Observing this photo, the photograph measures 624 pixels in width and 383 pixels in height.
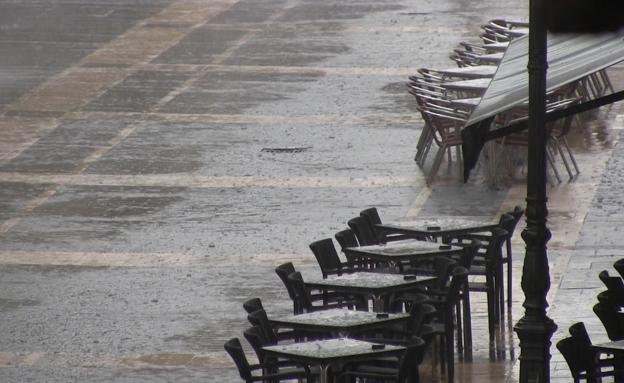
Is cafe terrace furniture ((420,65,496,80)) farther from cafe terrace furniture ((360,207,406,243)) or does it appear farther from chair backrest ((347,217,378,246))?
chair backrest ((347,217,378,246))

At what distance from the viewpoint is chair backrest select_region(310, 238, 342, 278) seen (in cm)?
1358

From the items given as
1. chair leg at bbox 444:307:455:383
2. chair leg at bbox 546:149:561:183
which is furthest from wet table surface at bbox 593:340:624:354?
chair leg at bbox 546:149:561:183

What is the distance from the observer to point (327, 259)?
13664mm

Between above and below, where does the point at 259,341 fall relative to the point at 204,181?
above

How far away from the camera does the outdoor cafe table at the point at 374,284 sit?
12242 millimetres

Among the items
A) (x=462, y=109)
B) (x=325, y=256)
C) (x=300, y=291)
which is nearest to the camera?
(x=300, y=291)

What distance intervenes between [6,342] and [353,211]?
18.2 ft

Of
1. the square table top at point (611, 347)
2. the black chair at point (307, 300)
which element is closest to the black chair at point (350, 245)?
the black chair at point (307, 300)

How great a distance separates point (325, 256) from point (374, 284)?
4.45 feet

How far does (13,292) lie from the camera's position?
51.2 feet

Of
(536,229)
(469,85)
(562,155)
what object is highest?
(536,229)

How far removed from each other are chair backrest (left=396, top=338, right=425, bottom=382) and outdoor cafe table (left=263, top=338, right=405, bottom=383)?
0.12 m

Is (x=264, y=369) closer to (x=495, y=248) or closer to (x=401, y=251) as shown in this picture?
(x=401, y=251)

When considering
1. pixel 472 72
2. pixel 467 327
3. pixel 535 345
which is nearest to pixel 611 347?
pixel 535 345
